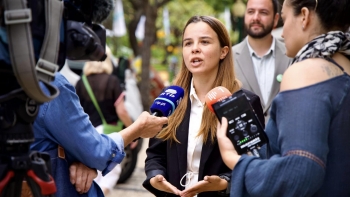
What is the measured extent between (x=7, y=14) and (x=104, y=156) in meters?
1.10

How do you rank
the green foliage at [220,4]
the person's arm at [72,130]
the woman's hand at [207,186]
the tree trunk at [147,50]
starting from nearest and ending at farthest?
the person's arm at [72,130]
the woman's hand at [207,186]
the tree trunk at [147,50]
the green foliage at [220,4]

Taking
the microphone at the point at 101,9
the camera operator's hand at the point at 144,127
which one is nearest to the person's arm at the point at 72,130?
the camera operator's hand at the point at 144,127

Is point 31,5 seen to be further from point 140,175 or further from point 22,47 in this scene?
point 140,175

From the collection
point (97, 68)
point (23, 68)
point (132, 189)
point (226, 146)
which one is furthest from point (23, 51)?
point (132, 189)

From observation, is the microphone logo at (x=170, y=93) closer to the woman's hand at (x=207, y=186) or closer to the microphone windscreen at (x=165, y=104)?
the microphone windscreen at (x=165, y=104)

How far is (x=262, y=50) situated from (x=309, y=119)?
13.5 feet

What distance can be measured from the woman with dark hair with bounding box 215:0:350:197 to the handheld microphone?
0.12ft

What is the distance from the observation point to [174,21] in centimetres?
4606

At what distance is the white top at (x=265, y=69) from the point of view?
6.46m

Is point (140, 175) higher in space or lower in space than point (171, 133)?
lower

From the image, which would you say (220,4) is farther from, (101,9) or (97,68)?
(101,9)

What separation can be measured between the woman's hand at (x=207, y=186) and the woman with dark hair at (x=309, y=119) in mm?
906

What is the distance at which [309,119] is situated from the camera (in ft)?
8.81

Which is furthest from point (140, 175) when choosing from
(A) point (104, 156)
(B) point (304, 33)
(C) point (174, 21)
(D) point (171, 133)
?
(C) point (174, 21)
